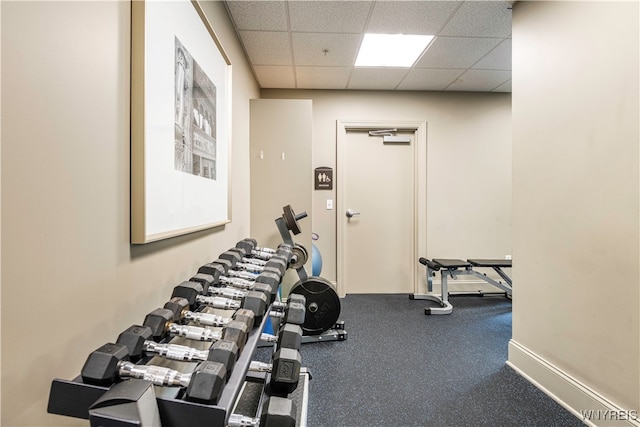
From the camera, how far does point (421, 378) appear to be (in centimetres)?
187

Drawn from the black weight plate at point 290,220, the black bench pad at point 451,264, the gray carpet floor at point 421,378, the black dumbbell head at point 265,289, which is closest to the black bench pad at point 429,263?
the black bench pad at point 451,264

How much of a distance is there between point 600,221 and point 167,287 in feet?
6.71

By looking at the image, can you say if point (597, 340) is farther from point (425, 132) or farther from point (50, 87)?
point (425, 132)

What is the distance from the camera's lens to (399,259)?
3682 millimetres

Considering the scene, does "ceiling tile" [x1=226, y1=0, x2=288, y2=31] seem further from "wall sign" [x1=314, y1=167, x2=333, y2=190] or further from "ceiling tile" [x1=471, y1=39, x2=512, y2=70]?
"ceiling tile" [x1=471, y1=39, x2=512, y2=70]

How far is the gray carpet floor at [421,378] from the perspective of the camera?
4.99ft

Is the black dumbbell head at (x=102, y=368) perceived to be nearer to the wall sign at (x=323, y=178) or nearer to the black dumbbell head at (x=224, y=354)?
the black dumbbell head at (x=224, y=354)

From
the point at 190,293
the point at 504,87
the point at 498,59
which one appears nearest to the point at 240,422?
the point at 190,293

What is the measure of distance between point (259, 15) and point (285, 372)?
2312mm

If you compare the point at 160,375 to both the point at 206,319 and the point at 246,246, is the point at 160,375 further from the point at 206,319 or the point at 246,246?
the point at 246,246

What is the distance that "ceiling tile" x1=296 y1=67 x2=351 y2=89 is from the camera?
116 inches

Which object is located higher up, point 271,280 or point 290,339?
point 271,280

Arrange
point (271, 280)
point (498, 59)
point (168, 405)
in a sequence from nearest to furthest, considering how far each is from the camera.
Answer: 1. point (168, 405)
2. point (271, 280)
3. point (498, 59)

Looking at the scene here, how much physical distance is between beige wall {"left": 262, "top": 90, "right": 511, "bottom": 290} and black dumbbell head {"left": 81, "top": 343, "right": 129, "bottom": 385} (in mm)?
2968
